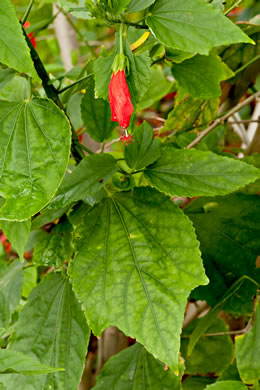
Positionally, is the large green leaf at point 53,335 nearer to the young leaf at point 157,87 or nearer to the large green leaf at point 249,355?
the large green leaf at point 249,355

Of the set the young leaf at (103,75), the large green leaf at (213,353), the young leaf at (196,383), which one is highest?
the young leaf at (103,75)

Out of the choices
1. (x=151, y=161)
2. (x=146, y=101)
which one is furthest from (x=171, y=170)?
(x=146, y=101)

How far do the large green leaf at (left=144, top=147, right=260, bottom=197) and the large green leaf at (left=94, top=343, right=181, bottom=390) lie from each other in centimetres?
38

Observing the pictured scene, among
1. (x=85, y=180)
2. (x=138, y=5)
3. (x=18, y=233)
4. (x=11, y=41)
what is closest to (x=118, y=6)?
(x=138, y=5)

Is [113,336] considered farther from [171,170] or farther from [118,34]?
[118,34]

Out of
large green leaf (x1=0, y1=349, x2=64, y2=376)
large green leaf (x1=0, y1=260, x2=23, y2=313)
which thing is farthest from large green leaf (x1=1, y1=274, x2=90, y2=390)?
large green leaf (x1=0, y1=349, x2=64, y2=376)

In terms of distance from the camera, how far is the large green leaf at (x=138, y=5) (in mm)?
519

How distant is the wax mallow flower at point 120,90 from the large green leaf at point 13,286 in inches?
18.8

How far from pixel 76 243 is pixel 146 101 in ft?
1.80

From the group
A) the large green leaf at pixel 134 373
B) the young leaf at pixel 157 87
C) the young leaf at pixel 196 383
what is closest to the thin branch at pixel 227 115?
the young leaf at pixel 157 87

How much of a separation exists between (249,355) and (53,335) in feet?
1.08

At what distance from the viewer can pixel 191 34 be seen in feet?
1.67

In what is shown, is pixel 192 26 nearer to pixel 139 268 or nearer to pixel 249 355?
pixel 139 268

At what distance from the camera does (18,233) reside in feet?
2.11
